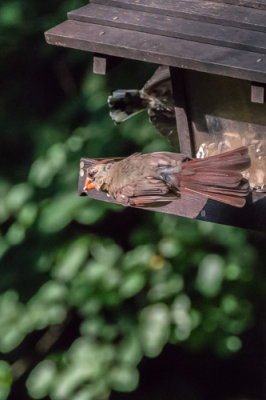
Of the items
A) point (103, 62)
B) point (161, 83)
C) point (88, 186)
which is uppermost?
point (103, 62)

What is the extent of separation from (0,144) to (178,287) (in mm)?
1319

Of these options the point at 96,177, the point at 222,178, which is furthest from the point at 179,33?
the point at 96,177

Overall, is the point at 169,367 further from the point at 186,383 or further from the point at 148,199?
the point at 148,199

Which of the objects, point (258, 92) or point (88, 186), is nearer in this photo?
point (258, 92)

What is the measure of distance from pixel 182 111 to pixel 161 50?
0.31 meters

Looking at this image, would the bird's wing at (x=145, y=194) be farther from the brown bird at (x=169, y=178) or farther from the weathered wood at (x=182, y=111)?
the weathered wood at (x=182, y=111)

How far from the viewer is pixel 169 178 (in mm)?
2166

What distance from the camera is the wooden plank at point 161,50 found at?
1.82 m

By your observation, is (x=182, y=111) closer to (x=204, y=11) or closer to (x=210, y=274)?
(x=204, y=11)

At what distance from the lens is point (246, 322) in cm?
316

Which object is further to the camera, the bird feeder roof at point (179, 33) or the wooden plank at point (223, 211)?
the wooden plank at point (223, 211)

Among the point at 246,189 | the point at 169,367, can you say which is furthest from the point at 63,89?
the point at 246,189

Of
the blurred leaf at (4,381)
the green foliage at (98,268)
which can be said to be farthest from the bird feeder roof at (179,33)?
the blurred leaf at (4,381)

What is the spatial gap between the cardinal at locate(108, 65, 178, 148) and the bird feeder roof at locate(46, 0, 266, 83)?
36cm
